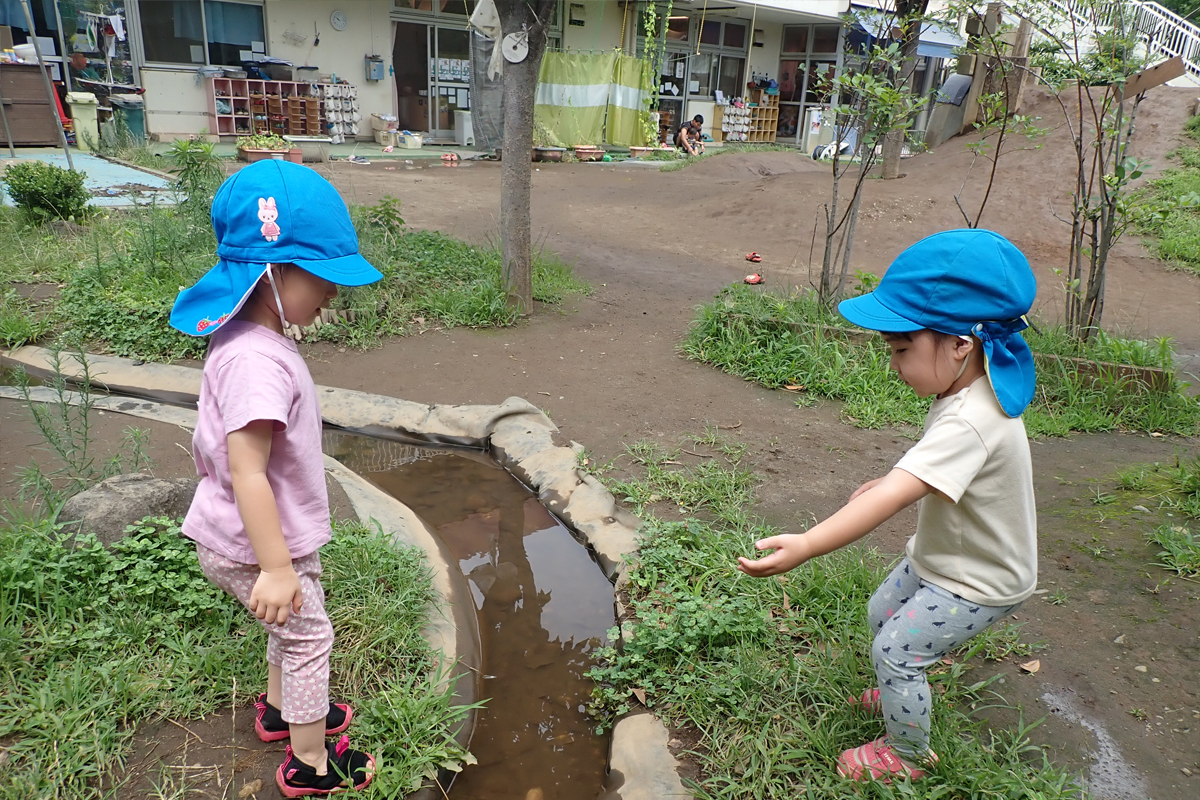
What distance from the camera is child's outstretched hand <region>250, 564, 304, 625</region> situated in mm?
1748

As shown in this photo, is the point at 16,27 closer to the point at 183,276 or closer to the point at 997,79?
the point at 183,276

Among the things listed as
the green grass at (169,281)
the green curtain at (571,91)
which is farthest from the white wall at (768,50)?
the green grass at (169,281)

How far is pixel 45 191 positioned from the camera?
7227 mm

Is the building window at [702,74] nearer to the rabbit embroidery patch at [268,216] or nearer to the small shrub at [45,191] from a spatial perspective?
the small shrub at [45,191]

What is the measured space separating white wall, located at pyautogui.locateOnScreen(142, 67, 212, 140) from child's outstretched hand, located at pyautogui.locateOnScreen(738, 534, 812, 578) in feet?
50.2

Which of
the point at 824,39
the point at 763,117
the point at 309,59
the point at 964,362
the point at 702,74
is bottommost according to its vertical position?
the point at 964,362

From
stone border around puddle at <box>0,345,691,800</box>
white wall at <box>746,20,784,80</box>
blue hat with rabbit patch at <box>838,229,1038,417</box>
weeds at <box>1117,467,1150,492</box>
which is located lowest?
stone border around puddle at <box>0,345,691,800</box>

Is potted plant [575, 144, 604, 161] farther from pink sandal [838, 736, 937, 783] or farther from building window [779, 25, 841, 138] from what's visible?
pink sandal [838, 736, 937, 783]

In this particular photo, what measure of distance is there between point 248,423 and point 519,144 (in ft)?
15.2

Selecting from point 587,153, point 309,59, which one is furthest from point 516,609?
point 309,59

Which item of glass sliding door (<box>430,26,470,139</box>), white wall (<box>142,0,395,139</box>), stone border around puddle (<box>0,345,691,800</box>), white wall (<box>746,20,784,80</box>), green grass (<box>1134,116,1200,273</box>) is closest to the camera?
stone border around puddle (<box>0,345,691,800</box>)

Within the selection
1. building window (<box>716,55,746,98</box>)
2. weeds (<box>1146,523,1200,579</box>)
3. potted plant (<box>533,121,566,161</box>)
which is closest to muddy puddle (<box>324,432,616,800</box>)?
weeds (<box>1146,523,1200,579</box>)

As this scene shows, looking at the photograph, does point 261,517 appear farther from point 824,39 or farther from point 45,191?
point 824,39

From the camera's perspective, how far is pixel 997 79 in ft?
41.4
